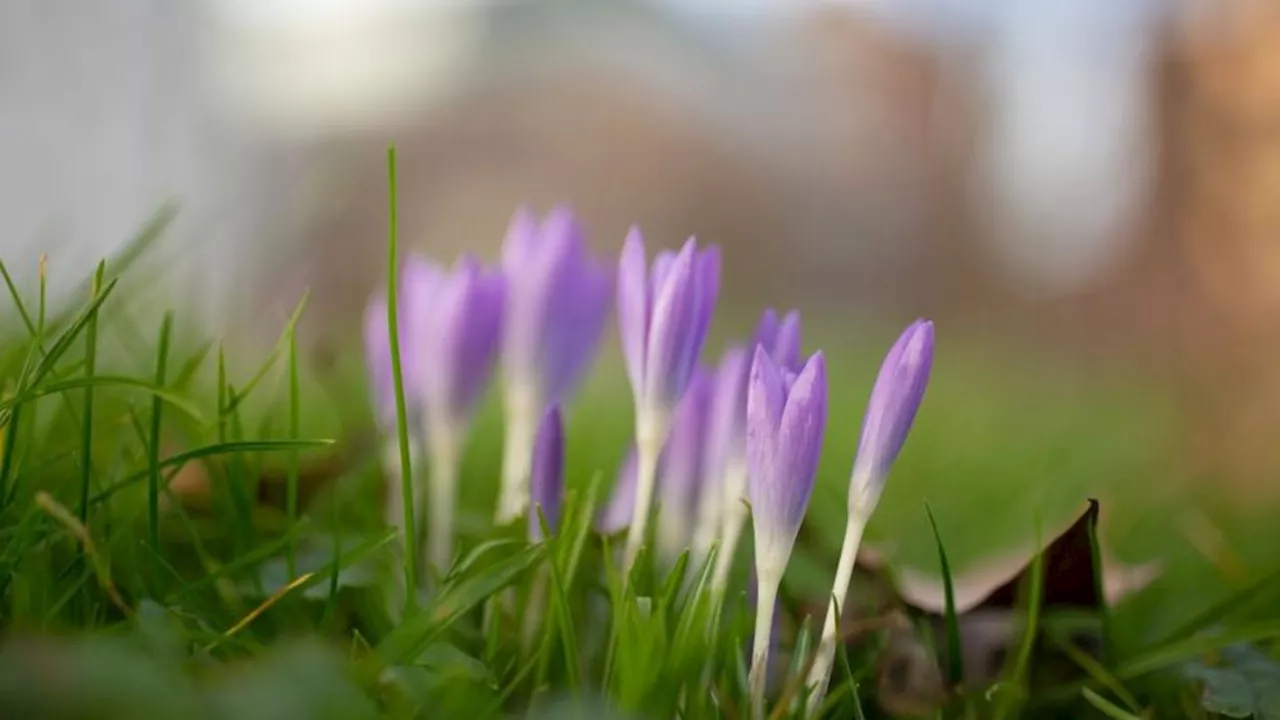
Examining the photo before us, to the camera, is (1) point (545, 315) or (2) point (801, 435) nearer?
(2) point (801, 435)

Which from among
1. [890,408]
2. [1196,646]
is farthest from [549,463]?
[1196,646]

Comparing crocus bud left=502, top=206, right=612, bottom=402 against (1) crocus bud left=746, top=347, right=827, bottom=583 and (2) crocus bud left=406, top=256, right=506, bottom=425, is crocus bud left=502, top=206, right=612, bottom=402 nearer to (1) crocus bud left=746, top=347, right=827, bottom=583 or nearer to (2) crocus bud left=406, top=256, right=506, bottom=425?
(2) crocus bud left=406, top=256, right=506, bottom=425

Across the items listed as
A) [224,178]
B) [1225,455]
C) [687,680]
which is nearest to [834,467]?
[1225,455]

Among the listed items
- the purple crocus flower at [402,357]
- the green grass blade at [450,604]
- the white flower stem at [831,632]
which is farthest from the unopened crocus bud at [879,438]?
the purple crocus flower at [402,357]

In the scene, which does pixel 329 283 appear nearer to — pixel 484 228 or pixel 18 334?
pixel 484 228

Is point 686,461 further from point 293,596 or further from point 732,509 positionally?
point 293,596

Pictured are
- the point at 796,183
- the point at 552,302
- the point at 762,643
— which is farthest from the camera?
the point at 796,183

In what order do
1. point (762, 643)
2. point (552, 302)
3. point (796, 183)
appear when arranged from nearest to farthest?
1. point (762, 643)
2. point (552, 302)
3. point (796, 183)

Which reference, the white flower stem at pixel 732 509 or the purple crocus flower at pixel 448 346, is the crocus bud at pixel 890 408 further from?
the purple crocus flower at pixel 448 346
